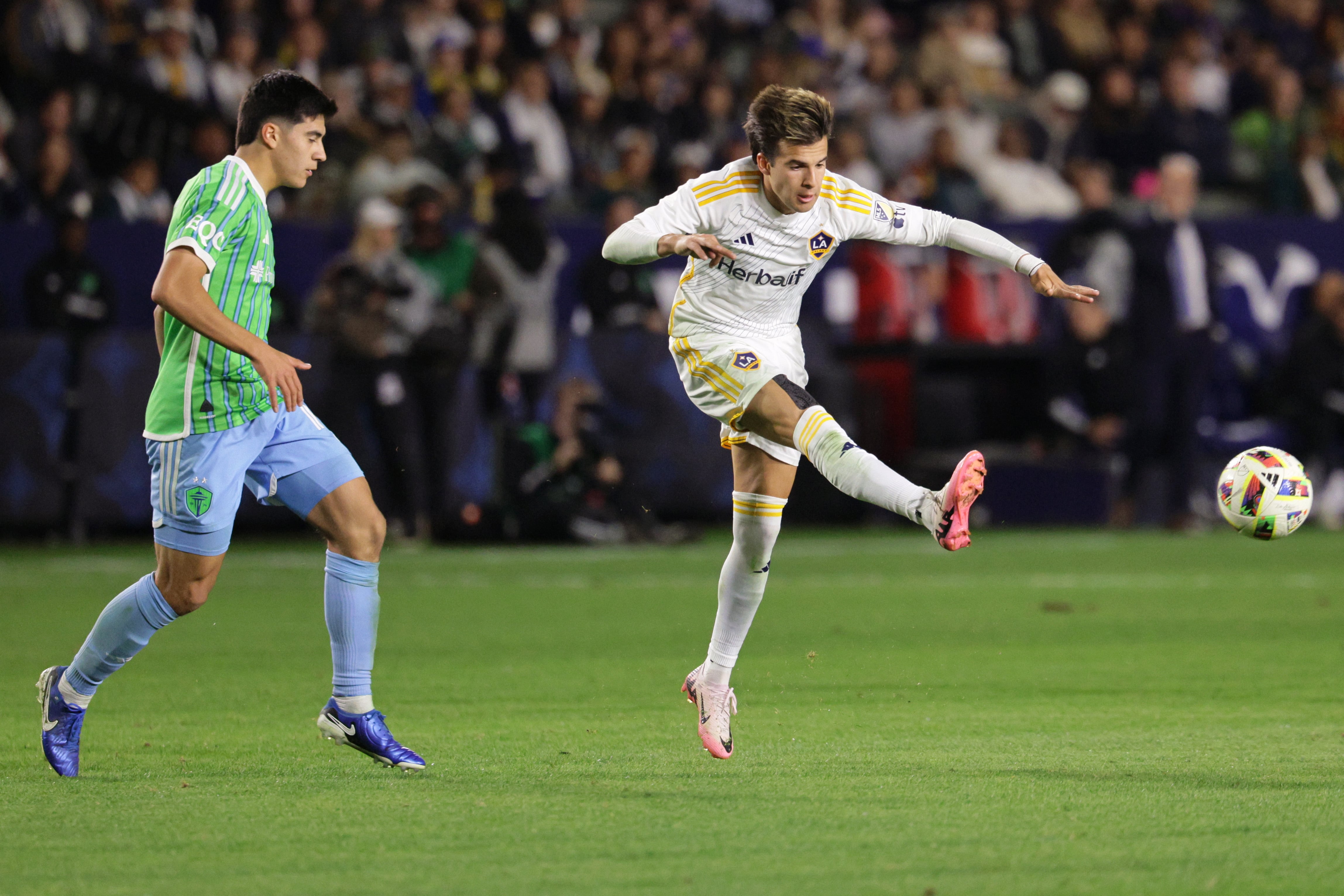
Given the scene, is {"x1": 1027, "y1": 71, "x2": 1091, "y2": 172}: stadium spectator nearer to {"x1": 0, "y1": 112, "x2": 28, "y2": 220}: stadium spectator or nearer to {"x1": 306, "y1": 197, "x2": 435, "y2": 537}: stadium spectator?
{"x1": 306, "y1": 197, "x2": 435, "y2": 537}: stadium spectator

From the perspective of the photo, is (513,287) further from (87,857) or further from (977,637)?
(87,857)

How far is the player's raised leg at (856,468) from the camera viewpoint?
18.2 feet

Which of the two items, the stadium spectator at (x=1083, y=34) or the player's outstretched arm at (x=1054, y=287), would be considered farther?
the stadium spectator at (x=1083, y=34)

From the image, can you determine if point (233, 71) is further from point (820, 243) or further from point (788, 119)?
point (788, 119)

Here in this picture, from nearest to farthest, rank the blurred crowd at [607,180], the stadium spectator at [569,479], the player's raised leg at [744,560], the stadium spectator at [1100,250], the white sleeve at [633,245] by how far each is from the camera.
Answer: the white sleeve at [633,245], the player's raised leg at [744,560], the stadium spectator at [569,479], the blurred crowd at [607,180], the stadium spectator at [1100,250]

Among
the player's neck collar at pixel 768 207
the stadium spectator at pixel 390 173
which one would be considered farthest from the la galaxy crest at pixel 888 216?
the stadium spectator at pixel 390 173

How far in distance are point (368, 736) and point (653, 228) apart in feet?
6.17

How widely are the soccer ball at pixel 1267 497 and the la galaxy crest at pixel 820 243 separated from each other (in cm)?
184

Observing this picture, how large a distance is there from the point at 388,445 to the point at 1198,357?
22.7ft

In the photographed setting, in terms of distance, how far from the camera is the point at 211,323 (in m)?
5.31

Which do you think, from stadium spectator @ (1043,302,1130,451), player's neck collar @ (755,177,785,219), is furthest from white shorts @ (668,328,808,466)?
stadium spectator @ (1043,302,1130,451)

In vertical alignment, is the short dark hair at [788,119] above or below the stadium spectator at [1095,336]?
above

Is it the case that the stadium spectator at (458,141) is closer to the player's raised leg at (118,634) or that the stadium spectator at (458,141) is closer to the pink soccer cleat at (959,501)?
the player's raised leg at (118,634)

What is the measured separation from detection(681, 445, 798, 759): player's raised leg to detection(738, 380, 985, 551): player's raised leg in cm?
17
